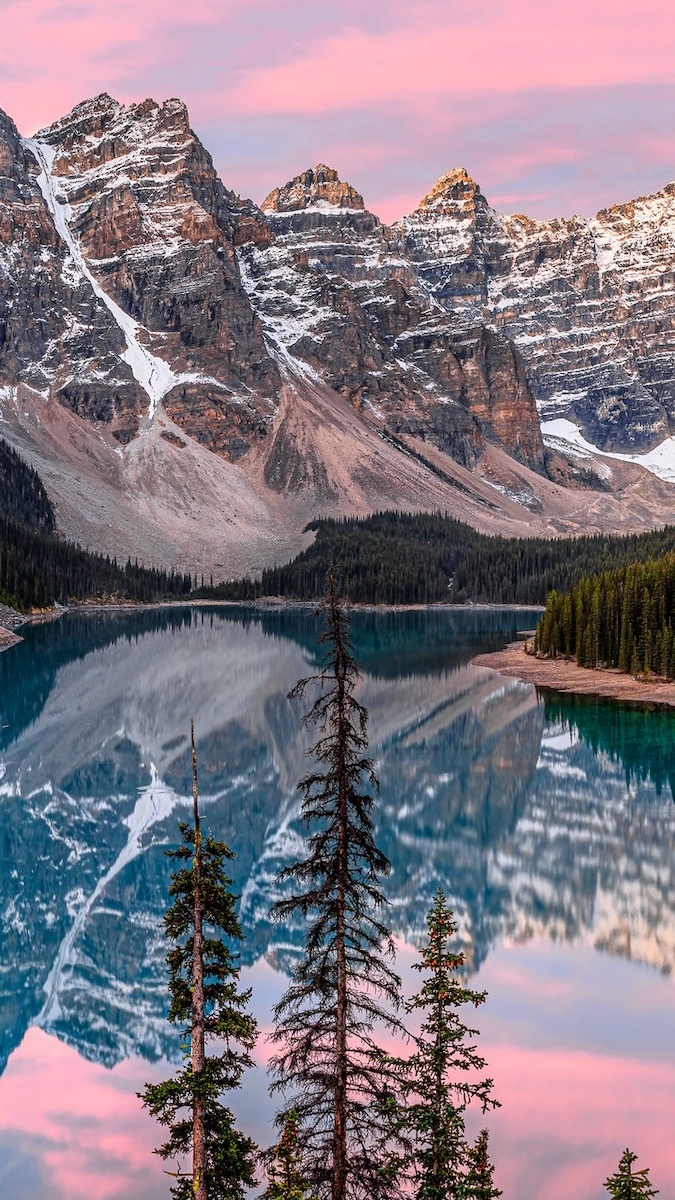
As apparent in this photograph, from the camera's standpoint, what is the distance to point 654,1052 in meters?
26.7

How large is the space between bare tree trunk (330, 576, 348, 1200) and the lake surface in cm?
521

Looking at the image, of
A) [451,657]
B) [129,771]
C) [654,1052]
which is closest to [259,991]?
[654,1052]

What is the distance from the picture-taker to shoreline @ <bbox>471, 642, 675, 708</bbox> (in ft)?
278

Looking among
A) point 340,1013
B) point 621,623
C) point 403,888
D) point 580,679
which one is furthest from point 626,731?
point 340,1013

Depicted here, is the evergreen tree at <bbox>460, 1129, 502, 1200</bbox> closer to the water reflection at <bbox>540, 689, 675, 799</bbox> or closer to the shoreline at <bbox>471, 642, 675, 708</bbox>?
the water reflection at <bbox>540, 689, 675, 799</bbox>

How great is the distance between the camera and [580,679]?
9488 centimetres

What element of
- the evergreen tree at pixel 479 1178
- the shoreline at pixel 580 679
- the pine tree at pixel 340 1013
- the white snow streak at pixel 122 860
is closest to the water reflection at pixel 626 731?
the shoreline at pixel 580 679

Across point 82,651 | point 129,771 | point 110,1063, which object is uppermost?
point 82,651

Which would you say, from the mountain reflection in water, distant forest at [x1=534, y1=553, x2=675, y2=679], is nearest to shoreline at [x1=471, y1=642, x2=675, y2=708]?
distant forest at [x1=534, y1=553, x2=675, y2=679]

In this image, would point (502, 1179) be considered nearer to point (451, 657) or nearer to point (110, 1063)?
point (110, 1063)

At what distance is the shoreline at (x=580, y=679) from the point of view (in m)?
84.8

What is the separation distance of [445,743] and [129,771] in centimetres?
1955

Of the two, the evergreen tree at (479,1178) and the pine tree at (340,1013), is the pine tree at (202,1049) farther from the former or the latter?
the evergreen tree at (479,1178)

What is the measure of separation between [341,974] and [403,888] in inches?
825
